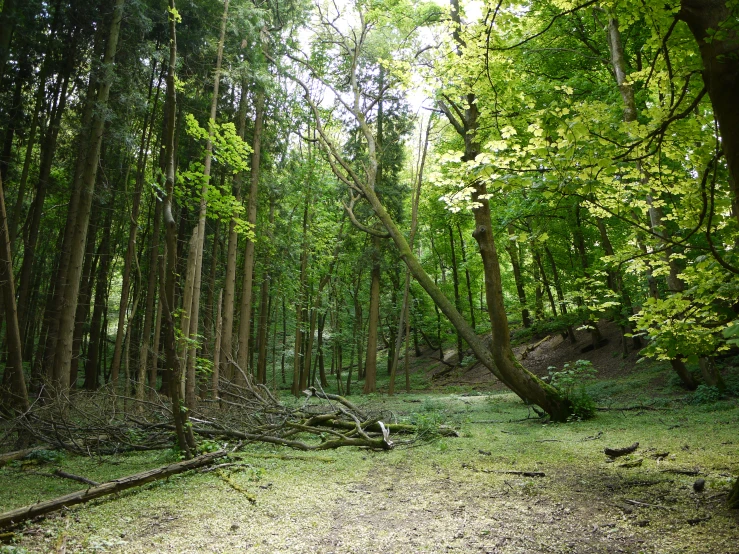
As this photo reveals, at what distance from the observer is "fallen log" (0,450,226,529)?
321 centimetres

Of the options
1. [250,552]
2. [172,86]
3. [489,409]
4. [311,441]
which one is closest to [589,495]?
[250,552]

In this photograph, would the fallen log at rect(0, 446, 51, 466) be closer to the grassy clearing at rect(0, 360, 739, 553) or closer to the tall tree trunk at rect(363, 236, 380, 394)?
the grassy clearing at rect(0, 360, 739, 553)

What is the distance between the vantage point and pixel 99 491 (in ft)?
12.6

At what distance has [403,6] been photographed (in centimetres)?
940

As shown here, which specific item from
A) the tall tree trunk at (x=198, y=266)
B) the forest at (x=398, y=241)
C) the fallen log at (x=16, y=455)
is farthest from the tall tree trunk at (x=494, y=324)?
the fallen log at (x=16, y=455)

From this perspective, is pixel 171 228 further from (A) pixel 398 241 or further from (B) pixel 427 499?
(A) pixel 398 241

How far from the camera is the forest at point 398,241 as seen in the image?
334 cm

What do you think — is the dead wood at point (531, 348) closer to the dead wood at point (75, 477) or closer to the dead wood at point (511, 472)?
the dead wood at point (511, 472)

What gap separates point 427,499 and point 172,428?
397 cm

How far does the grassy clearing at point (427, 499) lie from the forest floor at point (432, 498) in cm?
2

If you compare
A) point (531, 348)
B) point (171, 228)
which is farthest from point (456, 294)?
point (171, 228)

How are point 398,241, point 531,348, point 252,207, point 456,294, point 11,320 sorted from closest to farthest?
point 11,320, point 398,241, point 252,207, point 531,348, point 456,294

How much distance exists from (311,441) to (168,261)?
3691mm

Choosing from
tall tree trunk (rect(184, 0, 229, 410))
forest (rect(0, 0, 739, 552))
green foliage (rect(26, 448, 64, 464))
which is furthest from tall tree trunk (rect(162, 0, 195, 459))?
tall tree trunk (rect(184, 0, 229, 410))
